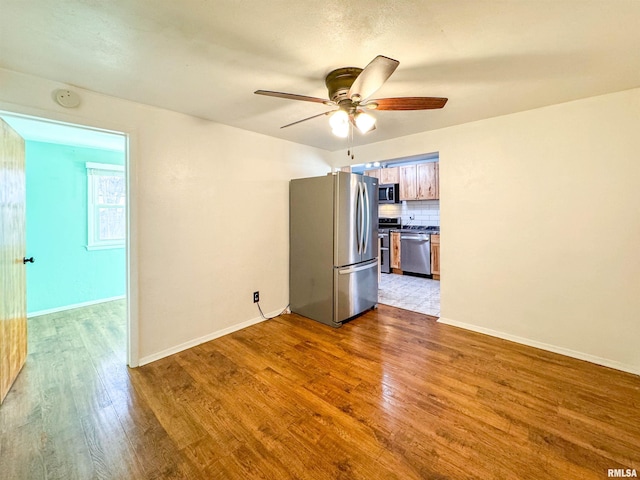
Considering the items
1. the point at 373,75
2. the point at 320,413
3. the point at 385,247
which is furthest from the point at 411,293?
the point at 373,75

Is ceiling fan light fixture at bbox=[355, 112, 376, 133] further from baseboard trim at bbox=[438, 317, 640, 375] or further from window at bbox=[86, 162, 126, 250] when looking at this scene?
window at bbox=[86, 162, 126, 250]

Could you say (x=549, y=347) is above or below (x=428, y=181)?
below

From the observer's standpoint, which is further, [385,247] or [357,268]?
[385,247]

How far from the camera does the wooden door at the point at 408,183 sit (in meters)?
5.68

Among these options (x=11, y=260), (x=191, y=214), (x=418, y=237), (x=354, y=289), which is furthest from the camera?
(x=418, y=237)

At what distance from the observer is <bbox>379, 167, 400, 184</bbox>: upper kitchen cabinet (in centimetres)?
596

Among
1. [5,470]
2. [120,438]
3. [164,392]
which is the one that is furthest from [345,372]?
[5,470]

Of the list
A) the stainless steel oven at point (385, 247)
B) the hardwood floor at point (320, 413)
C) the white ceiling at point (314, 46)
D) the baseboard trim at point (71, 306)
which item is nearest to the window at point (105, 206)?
the baseboard trim at point (71, 306)

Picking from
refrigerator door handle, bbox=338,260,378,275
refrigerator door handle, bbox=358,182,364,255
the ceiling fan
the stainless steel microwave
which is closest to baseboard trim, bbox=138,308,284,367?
refrigerator door handle, bbox=338,260,378,275

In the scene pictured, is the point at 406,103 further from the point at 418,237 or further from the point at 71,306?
the point at 71,306

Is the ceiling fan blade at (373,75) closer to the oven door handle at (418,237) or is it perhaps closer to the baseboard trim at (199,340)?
the baseboard trim at (199,340)

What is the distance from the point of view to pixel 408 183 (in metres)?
5.77

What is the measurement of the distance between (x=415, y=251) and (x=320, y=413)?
431cm

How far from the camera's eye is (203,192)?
9.18 feet
